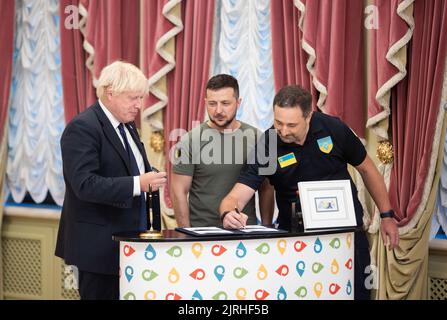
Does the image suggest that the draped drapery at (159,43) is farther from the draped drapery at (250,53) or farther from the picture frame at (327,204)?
the picture frame at (327,204)

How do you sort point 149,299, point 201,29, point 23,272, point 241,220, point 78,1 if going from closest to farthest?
Result: point 149,299, point 241,220, point 201,29, point 78,1, point 23,272

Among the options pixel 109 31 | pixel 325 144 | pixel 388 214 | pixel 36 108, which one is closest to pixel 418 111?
pixel 388 214

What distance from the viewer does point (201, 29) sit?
489 centimetres

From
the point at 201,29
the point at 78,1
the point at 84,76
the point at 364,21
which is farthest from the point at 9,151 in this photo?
the point at 364,21

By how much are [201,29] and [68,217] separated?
195 centimetres

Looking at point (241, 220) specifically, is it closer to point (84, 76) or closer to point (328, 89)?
point (328, 89)

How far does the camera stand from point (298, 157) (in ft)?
11.8

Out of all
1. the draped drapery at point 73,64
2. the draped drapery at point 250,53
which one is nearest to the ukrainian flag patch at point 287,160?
the draped drapery at point 250,53

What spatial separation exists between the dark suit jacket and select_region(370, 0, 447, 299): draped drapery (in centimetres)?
163

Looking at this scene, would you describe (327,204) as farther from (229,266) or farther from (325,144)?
(229,266)

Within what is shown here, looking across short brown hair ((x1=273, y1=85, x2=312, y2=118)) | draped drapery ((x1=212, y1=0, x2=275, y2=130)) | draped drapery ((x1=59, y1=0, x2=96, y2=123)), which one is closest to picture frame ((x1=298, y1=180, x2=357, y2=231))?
short brown hair ((x1=273, y1=85, x2=312, y2=118))

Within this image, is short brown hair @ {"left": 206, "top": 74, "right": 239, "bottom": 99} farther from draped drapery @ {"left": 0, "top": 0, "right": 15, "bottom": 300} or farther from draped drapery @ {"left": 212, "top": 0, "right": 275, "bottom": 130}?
draped drapery @ {"left": 0, "top": 0, "right": 15, "bottom": 300}

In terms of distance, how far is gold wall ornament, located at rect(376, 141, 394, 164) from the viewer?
4.31 meters

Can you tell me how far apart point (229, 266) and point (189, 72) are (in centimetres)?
214
